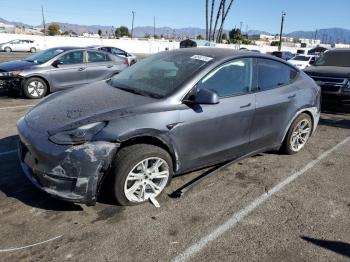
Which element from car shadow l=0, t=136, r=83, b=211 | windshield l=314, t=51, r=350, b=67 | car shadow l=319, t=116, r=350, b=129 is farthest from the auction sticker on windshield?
windshield l=314, t=51, r=350, b=67

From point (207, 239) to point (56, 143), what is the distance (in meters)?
1.64

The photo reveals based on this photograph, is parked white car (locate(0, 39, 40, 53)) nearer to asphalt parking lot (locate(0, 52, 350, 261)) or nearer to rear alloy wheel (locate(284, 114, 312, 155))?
asphalt parking lot (locate(0, 52, 350, 261))

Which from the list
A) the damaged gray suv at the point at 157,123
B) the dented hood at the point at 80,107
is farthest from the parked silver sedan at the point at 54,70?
the dented hood at the point at 80,107

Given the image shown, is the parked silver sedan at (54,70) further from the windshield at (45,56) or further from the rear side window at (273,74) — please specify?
the rear side window at (273,74)

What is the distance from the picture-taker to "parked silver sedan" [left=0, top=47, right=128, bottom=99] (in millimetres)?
9406

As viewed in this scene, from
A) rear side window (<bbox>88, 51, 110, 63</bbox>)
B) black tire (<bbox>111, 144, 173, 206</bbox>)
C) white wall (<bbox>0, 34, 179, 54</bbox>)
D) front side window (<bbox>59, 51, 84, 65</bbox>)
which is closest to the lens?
black tire (<bbox>111, 144, 173, 206</bbox>)

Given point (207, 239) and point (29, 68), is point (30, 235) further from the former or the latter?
point (29, 68)

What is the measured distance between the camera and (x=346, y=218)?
12.2 ft

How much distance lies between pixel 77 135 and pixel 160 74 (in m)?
1.47

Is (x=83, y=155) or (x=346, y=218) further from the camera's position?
(x=346, y=218)

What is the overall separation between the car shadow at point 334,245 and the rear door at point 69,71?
26.8ft

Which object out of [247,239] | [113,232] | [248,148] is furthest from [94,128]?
[248,148]

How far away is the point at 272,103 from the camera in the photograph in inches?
188

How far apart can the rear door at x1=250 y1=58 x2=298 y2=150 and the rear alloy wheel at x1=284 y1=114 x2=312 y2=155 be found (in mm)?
214
